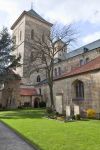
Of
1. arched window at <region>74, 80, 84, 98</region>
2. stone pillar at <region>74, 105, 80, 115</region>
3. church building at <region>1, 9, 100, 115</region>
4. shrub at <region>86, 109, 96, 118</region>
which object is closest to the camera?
shrub at <region>86, 109, 96, 118</region>

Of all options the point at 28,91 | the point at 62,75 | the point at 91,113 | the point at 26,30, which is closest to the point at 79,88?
the point at 91,113

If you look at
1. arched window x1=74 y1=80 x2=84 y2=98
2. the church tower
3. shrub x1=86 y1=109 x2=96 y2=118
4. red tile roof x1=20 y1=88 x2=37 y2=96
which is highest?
the church tower

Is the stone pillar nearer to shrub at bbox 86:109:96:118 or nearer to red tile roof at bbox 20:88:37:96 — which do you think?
shrub at bbox 86:109:96:118

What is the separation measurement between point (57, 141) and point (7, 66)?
33550 mm

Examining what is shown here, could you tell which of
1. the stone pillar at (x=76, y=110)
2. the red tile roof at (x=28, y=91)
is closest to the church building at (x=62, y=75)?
the red tile roof at (x=28, y=91)

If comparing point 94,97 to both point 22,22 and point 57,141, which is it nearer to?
point 57,141

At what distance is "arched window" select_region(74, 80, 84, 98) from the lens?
2487 cm

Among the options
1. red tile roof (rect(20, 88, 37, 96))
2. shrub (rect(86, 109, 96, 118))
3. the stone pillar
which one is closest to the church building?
red tile roof (rect(20, 88, 37, 96))

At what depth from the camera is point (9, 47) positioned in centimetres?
4266

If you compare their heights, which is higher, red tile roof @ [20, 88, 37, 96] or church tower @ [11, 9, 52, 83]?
church tower @ [11, 9, 52, 83]

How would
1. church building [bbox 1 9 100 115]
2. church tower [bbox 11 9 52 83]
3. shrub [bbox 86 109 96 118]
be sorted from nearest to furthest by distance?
shrub [bbox 86 109 96 118]
church building [bbox 1 9 100 115]
church tower [bbox 11 9 52 83]

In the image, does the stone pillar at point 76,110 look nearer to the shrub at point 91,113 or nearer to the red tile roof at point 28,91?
the shrub at point 91,113

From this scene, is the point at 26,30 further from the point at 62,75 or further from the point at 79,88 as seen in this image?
the point at 79,88

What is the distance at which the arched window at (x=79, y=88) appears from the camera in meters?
24.9
